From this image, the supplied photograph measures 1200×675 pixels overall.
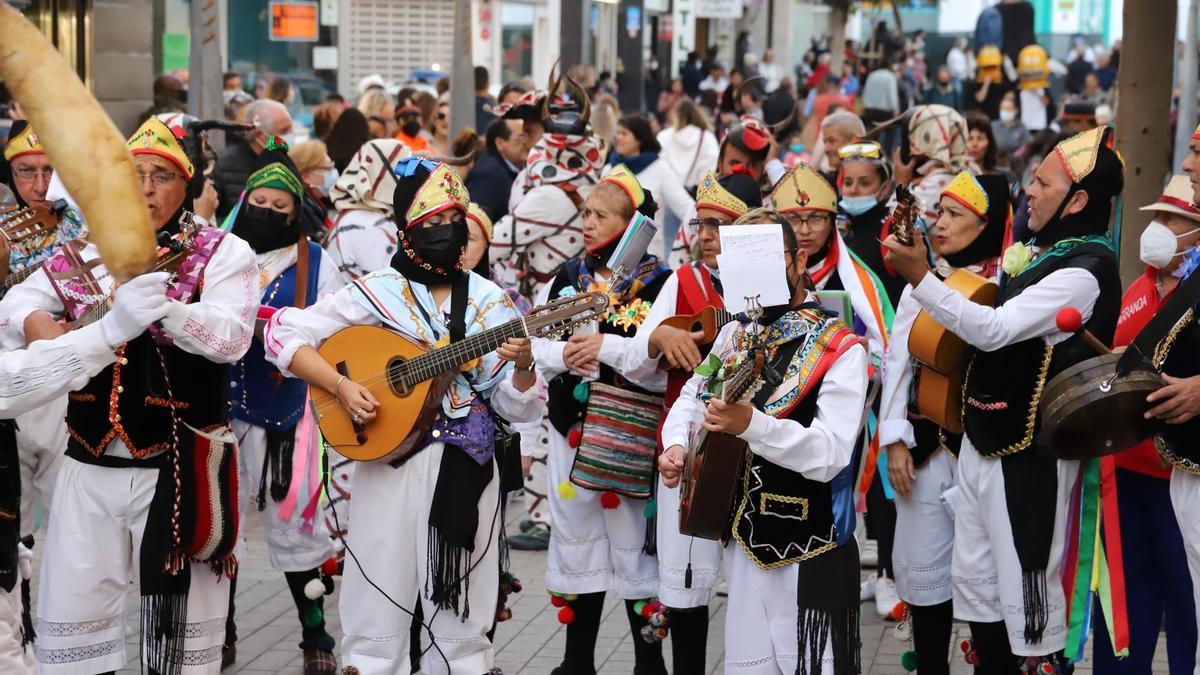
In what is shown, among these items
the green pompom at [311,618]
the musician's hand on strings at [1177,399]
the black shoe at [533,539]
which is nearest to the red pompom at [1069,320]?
the musician's hand on strings at [1177,399]

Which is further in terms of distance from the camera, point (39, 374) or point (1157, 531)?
point (1157, 531)

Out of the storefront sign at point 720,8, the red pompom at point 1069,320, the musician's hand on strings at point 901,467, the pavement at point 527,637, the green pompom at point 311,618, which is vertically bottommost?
the pavement at point 527,637

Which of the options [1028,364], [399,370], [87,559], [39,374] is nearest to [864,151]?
[1028,364]

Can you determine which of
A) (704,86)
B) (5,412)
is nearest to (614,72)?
(704,86)

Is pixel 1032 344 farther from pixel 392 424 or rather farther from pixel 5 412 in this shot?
pixel 5 412

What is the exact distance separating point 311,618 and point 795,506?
2.60m

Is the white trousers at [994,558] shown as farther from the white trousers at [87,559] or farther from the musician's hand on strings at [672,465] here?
the white trousers at [87,559]

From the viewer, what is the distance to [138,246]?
9.43 feet

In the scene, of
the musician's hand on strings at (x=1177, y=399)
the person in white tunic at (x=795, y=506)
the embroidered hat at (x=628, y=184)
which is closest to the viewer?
the person in white tunic at (x=795, y=506)

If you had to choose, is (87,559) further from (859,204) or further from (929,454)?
(859,204)

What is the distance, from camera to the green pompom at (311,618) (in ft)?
21.4

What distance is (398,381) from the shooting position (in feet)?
17.1

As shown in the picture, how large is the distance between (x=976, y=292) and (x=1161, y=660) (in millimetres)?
2285

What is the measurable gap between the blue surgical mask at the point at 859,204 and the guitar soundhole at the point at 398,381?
3138 millimetres
